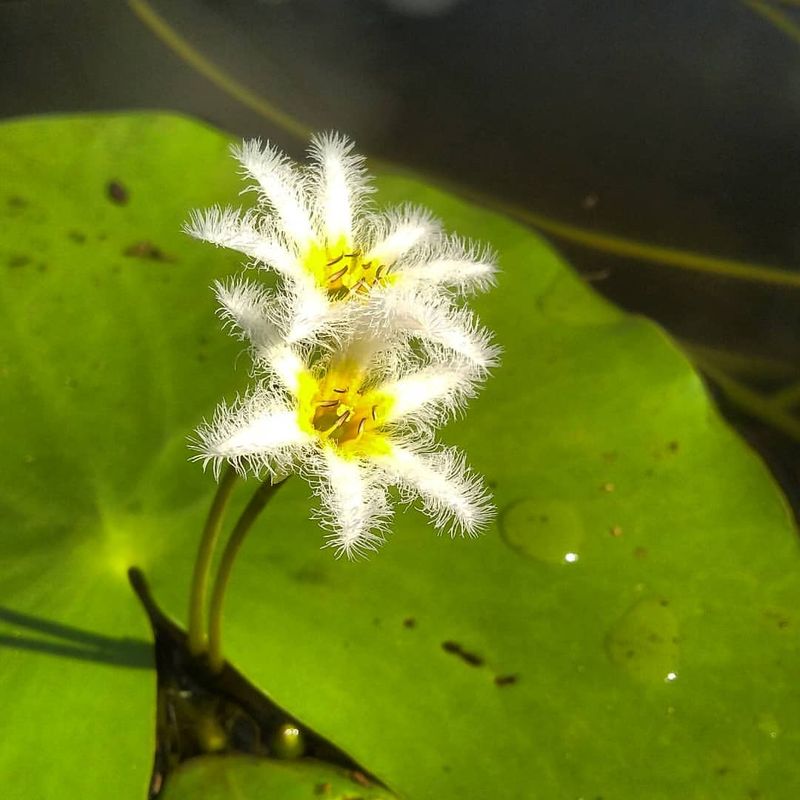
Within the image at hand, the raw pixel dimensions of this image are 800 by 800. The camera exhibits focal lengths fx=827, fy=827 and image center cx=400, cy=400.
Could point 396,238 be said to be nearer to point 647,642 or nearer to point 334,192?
point 334,192

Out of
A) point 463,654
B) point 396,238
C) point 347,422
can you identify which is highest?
point 396,238

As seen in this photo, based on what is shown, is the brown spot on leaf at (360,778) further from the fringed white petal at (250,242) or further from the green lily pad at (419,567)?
the fringed white petal at (250,242)

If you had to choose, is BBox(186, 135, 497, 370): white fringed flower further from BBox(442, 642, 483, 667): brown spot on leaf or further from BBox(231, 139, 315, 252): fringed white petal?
BBox(442, 642, 483, 667): brown spot on leaf

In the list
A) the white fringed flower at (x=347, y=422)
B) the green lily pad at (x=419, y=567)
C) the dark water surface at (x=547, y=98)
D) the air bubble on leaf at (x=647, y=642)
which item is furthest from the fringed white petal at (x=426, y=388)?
the dark water surface at (x=547, y=98)

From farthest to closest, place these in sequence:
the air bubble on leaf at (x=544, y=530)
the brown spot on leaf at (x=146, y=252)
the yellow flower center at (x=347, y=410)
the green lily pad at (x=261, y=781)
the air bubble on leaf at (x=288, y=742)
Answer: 1. the brown spot on leaf at (x=146, y=252)
2. the air bubble on leaf at (x=544, y=530)
3. the air bubble on leaf at (x=288, y=742)
4. the green lily pad at (x=261, y=781)
5. the yellow flower center at (x=347, y=410)

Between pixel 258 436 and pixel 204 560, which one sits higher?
pixel 258 436

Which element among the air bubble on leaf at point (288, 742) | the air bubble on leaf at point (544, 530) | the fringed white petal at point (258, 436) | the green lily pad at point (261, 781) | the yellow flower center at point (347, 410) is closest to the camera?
Result: the fringed white petal at point (258, 436)

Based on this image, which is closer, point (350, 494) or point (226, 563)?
point (350, 494)

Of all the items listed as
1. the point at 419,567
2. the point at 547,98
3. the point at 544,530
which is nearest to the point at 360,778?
the point at 419,567
